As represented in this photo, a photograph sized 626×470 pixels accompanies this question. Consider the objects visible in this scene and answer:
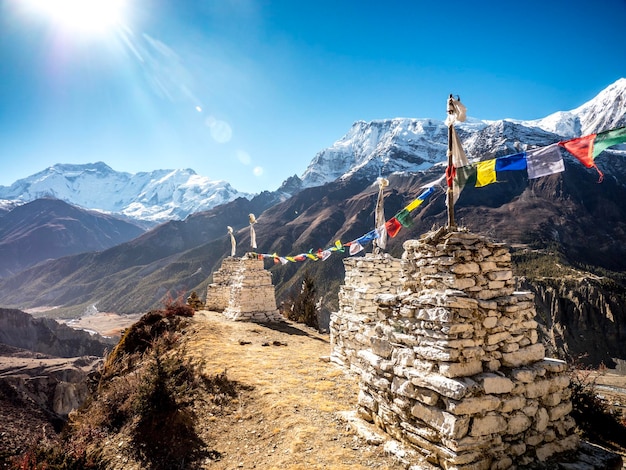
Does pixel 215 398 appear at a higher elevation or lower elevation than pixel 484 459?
lower

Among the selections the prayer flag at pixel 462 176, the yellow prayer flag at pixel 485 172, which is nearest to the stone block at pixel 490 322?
the prayer flag at pixel 462 176

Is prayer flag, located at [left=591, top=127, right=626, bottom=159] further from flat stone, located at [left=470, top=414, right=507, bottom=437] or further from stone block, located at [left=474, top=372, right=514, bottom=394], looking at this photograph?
flat stone, located at [left=470, top=414, right=507, bottom=437]

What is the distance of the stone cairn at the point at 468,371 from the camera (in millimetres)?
3980

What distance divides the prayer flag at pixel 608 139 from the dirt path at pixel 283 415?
5.46 metres

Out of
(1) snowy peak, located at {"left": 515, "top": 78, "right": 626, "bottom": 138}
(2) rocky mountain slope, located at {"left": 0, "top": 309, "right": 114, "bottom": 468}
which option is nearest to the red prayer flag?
(2) rocky mountain slope, located at {"left": 0, "top": 309, "right": 114, "bottom": 468}

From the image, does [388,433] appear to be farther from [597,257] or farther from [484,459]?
[597,257]

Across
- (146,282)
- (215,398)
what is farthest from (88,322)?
(215,398)

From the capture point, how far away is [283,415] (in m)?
6.31

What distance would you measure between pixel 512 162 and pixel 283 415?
652 cm

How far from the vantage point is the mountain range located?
7781 cm

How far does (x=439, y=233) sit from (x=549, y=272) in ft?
209

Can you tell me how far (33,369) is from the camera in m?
21.1

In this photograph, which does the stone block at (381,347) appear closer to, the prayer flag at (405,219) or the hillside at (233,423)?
the hillside at (233,423)

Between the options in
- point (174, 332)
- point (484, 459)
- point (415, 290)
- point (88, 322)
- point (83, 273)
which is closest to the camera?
point (484, 459)
